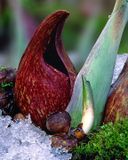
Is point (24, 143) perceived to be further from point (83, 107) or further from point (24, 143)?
point (83, 107)

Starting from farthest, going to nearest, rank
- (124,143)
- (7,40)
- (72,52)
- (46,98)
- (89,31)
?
(72,52), (7,40), (89,31), (46,98), (124,143)

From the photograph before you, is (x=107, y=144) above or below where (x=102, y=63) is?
below

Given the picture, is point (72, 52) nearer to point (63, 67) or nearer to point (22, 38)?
point (22, 38)

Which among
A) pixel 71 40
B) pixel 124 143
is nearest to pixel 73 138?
pixel 124 143

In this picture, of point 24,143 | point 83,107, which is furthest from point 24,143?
point 83,107
